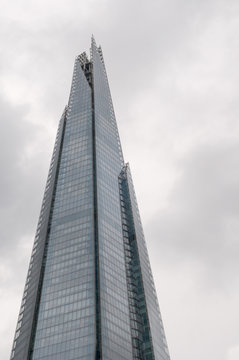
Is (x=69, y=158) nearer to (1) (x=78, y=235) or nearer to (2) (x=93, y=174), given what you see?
(2) (x=93, y=174)

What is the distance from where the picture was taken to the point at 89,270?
122m

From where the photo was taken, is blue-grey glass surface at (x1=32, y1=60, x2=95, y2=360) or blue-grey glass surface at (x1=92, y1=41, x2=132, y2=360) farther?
blue-grey glass surface at (x1=92, y1=41, x2=132, y2=360)

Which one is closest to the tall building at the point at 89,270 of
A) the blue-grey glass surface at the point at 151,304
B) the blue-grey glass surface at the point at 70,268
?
the blue-grey glass surface at the point at 70,268

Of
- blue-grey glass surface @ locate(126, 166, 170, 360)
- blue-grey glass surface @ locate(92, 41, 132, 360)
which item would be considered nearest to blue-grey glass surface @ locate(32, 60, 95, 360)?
blue-grey glass surface @ locate(92, 41, 132, 360)

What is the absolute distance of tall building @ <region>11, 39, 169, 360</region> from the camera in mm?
110188

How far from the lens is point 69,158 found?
165 m

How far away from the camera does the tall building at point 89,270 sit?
110 m

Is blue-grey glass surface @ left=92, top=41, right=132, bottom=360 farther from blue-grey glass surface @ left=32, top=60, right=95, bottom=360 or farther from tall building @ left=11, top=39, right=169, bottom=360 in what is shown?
blue-grey glass surface @ left=32, top=60, right=95, bottom=360

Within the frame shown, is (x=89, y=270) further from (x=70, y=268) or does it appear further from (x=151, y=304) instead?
(x=151, y=304)

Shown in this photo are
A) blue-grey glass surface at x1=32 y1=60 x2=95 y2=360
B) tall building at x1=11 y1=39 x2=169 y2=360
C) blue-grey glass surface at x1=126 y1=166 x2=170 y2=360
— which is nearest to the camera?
blue-grey glass surface at x1=32 y1=60 x2=95 y2=360

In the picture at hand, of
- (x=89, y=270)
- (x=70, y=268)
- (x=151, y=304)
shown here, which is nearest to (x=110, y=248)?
(x=89, y=270)

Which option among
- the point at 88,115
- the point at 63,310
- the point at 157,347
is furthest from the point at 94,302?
the point at 88,115

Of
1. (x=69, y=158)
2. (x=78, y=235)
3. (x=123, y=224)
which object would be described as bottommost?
(x=78, y=235)

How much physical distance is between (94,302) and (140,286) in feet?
Answer: 91.1
